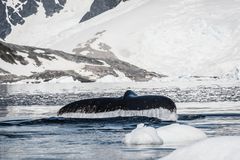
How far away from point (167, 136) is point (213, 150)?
8.70 m

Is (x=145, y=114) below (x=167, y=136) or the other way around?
the other way around

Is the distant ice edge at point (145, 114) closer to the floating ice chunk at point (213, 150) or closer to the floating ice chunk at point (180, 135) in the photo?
the floating ice chunk at point (180, 135)

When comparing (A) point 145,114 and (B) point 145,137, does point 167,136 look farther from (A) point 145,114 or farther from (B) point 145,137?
(A) point 145,114

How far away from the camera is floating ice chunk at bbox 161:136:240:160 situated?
17047mm

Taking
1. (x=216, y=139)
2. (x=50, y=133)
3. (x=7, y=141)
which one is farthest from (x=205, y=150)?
(x=50, y=133)

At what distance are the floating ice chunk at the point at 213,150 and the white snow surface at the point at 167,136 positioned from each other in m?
6.69

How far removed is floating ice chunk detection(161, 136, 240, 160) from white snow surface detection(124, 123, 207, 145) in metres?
6.69

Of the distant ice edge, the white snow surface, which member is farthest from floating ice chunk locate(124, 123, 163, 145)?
the distant ice edge

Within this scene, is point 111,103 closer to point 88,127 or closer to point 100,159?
point 88,127

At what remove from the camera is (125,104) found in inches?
1535

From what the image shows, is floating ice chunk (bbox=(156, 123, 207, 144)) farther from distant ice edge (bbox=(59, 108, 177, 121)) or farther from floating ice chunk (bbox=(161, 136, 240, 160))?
distant ice edge (bbox=(59, 108, 177, 121))

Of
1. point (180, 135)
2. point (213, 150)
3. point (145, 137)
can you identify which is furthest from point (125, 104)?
point (213, 150)

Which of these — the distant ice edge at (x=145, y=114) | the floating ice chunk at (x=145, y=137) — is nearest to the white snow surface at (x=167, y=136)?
the floating ice chunk at (x=145, y=137)

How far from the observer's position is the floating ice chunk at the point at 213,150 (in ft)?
55.9
